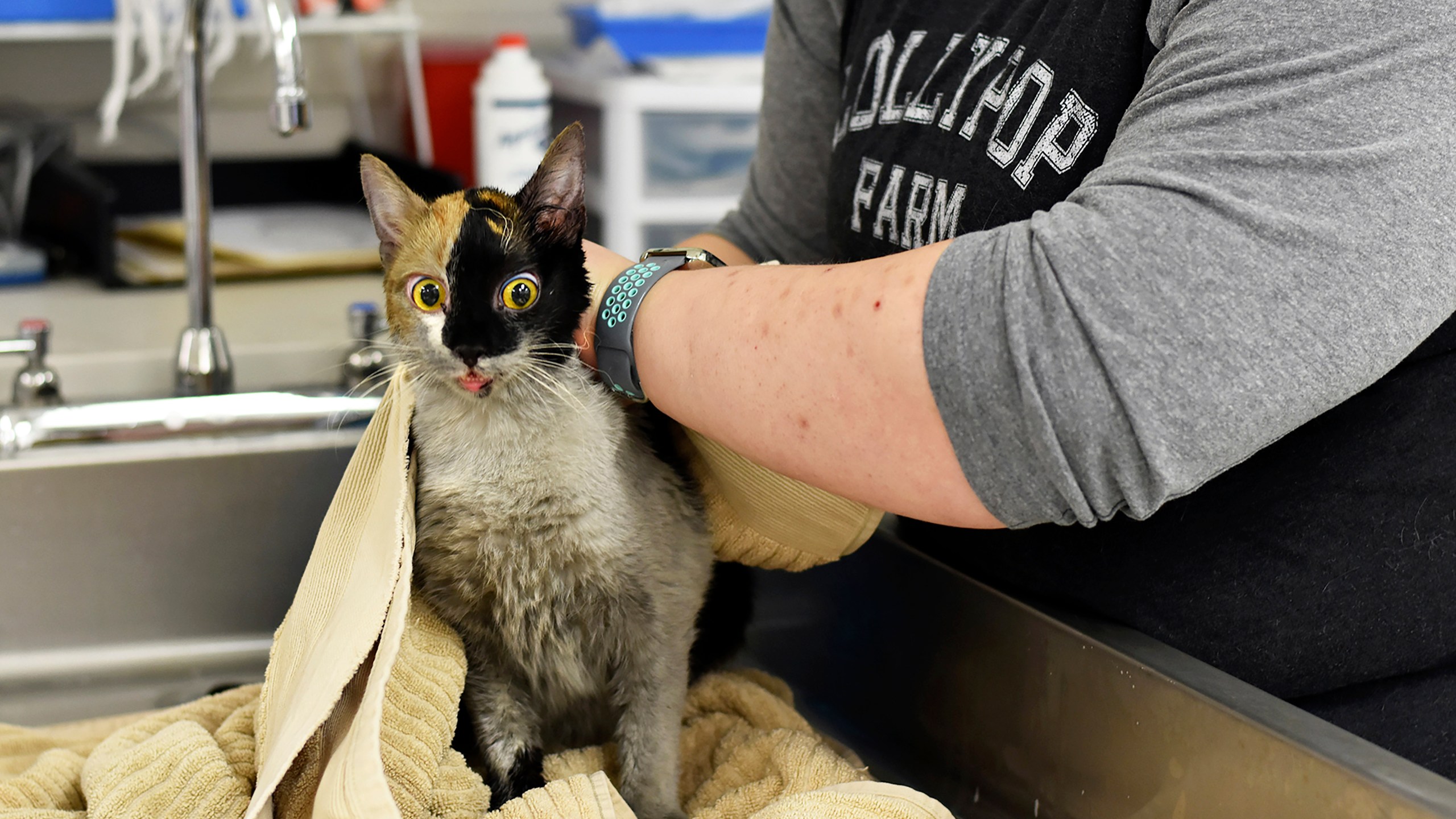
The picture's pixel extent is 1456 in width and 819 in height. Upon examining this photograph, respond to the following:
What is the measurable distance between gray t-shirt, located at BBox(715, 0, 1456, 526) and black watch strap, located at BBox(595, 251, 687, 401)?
0.25 m

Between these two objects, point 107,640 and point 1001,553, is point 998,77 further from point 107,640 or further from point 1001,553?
point 107,640

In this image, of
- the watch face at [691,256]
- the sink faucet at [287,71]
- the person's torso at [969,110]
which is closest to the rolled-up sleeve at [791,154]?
the person's torso at [969,110]

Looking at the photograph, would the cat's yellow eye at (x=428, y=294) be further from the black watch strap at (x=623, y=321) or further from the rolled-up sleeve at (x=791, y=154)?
the rolled-up sleeve at (x=791, y=154)

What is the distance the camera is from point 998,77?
83cm

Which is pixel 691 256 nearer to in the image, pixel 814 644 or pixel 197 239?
pixel 814 644

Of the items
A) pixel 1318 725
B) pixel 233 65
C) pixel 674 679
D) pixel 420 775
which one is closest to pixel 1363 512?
pixel 1318 725

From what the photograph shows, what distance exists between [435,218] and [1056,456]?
47 cm

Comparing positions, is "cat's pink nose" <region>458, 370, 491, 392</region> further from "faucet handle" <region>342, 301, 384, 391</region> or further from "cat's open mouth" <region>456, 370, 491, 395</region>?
"faucet handle" <region>342, 301, 384, 391</region>

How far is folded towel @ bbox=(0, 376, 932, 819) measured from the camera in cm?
69

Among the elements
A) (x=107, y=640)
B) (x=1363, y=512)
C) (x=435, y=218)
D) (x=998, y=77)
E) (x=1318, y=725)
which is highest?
(x=998, y=77)

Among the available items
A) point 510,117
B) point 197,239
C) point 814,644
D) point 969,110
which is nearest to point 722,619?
point 814,644

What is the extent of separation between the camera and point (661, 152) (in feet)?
6.86

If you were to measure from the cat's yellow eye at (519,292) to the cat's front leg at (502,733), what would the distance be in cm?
27

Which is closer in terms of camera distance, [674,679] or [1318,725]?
[1318,725]
